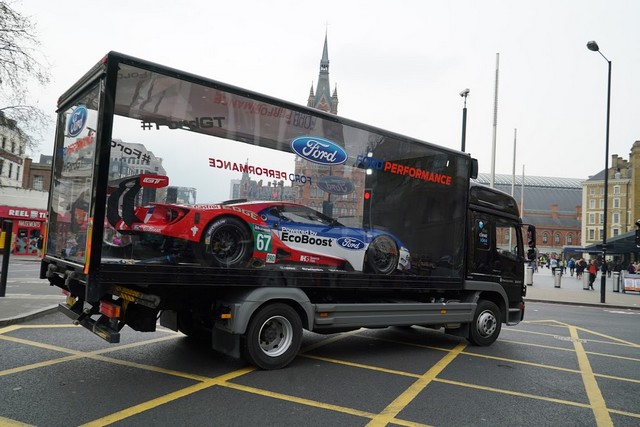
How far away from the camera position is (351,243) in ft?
20.5

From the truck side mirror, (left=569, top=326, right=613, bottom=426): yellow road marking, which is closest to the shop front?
the truck side mirror

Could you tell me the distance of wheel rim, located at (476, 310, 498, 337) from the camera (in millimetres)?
8055

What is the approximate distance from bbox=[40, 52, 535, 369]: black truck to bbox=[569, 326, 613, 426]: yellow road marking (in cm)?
191

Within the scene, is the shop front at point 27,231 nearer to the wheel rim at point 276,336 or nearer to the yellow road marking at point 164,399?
the wheel rim at point 276,336

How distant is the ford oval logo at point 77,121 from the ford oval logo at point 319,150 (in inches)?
93.3

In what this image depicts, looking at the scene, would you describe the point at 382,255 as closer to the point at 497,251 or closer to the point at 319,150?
the point at 319,150

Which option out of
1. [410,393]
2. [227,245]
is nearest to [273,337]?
[227,245]

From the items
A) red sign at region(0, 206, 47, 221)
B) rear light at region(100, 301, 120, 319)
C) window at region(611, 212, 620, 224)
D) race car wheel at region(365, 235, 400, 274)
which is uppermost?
window at region(611, 212, 620, 224)

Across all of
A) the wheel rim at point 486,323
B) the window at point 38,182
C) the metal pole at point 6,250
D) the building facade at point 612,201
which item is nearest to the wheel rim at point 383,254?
the wheel rim at point 486,323

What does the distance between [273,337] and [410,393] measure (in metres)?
1.78

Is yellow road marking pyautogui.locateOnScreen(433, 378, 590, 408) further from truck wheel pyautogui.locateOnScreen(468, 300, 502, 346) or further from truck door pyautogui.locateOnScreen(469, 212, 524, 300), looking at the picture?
truck door pyautogui.locateOnScreen(469, 212, 524, 300)

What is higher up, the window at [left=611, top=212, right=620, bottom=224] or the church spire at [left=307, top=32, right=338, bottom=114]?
the church spire at [left=307, top=32, right=338, bottom=114]

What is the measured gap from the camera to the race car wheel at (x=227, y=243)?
5.12 m

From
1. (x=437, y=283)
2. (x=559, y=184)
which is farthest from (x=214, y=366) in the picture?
(x=559, y=184)
